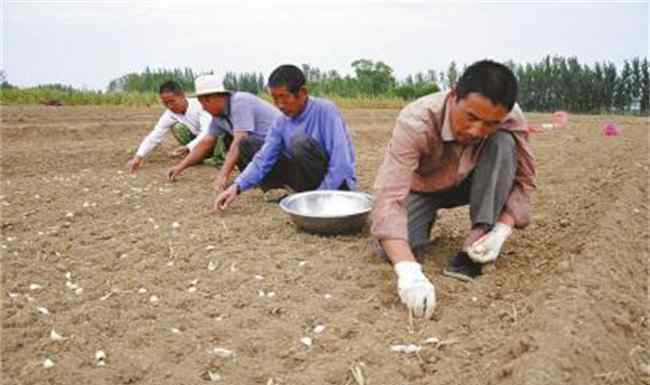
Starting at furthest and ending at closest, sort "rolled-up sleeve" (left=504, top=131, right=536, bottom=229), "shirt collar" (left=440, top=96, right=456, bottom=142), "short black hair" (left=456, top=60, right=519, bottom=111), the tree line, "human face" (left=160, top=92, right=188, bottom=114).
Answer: the tree line < "human face" (left=160, top=92, right=188, bottom=114) < "rolled-up sleeve" (left=504, top=131, right=536, bottom=229) < "shirt collar" (left=440, top=96, right=456, bottom=142) < "short black hair" (left=456, top=60, right=519, bottom=111)

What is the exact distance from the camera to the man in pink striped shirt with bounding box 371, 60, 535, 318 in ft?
8.55

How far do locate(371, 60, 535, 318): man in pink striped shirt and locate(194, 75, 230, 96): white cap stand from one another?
94.1 inches

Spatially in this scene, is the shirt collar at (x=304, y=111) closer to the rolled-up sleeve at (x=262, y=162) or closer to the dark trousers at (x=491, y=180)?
the rolled-up sleeve at (x=262, y=162)

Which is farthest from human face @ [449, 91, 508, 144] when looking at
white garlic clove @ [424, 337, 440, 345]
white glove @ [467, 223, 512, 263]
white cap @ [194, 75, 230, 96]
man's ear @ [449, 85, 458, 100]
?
white cap @ [194, 75, 230, 96]

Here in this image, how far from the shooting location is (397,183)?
2.82m

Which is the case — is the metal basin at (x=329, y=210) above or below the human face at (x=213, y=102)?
below

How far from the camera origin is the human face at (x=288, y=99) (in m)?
4.05

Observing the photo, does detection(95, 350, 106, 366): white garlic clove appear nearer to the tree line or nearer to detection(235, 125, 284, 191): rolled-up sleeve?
detection(235, 125, 284, 191): rolled-up sleeve

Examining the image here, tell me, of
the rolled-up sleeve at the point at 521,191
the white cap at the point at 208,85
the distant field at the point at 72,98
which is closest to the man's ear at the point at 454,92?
the rolled-up sleeve at the point at 521,191

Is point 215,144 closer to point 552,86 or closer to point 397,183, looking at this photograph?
point 397,183

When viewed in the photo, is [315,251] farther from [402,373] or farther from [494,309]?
[402,373]

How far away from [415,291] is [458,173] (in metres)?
0.81

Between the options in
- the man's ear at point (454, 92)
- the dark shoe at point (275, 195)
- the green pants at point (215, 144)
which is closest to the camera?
the man's ear at point (454, 92)

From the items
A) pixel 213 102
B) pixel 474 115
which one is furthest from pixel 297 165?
pixel 474 115
